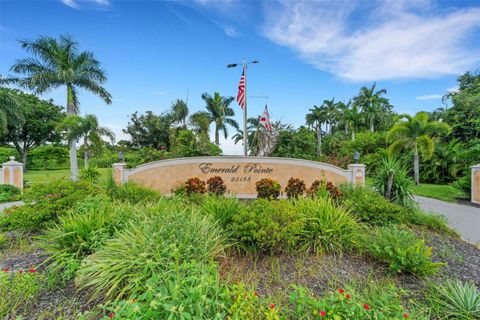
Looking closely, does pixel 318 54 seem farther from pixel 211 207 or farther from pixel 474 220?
pixel 211 207

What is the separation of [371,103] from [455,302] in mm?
38191

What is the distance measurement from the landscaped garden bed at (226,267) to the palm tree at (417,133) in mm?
12190

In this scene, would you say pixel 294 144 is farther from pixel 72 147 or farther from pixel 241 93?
pixel 72 147

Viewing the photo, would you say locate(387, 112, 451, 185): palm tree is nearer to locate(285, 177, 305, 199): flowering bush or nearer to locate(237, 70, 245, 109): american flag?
locate(237, 70, 245, 109): american flag

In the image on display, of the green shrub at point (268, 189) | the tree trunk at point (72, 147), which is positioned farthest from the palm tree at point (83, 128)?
the green shrub at point (268, 189)

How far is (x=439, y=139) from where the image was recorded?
17984 mm

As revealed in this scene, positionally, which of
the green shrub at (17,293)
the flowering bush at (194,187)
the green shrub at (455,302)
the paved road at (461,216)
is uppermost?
the flowering bush at (194,187)

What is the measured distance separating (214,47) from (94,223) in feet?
32.1

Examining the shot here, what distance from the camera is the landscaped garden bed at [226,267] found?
2100 mm

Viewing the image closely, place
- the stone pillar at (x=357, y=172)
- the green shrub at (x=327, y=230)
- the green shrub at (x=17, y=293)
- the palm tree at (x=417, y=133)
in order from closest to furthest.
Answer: the green shrub at (x=17, y=293) < the green shrub at (x=327, y=230) < the stone pillar at (x=357, y=172) < the palm tree at (x=417, y=133)

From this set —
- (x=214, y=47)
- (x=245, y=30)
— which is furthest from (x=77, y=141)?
(x=245, y=30)

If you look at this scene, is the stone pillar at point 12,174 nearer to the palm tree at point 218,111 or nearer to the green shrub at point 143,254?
A: the green shrub at point 143,254

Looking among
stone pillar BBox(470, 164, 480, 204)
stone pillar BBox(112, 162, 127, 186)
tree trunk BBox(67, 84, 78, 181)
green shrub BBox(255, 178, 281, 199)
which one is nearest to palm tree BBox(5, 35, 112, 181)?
tree trunk BBox(67, 84, 78, 181)

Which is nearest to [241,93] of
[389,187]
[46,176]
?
[389,187]
